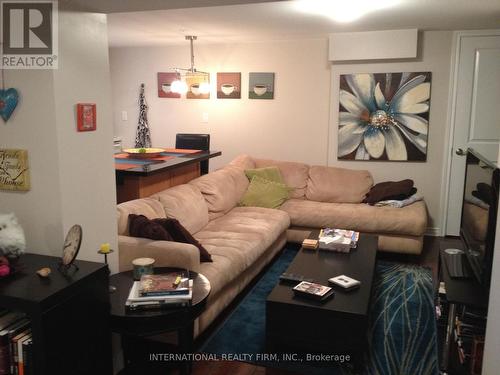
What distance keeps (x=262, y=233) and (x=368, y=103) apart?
2225 millimetres

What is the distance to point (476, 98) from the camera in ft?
15.2

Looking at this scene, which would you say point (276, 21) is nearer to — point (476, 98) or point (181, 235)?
point (476, 98)

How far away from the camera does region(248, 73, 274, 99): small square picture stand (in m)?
5.38

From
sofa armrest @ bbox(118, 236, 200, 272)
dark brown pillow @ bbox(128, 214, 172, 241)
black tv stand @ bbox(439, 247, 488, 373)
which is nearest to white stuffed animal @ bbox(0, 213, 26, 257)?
sofa armrest @ bbox(118, 236, 200, 272)

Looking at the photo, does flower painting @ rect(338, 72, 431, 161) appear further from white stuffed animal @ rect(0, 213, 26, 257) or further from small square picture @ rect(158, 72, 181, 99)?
white stuffed animal @ rect(0, 213, 26, 257)

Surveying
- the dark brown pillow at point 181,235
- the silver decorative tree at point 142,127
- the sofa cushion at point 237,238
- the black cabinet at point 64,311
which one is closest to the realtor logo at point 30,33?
the black cabinet at point 64,311

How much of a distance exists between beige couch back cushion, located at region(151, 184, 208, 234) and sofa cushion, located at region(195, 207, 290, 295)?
9 centimetres

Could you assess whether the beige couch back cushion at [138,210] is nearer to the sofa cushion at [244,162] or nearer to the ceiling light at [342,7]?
the sofa cushion at [244,162]

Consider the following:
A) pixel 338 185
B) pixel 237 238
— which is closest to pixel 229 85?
pixel 338 185

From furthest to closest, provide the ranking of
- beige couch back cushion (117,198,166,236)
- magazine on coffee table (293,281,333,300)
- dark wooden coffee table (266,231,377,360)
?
1. beige couch back cushion (117,198,166,236)
2. magazine on coffee table (293,281,333,300)
3. dark wooden coffee table (266,231,377,360)

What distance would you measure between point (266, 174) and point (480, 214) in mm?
2592

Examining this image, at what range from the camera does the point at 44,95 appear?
1.85 m

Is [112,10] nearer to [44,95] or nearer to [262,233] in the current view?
[44,95]

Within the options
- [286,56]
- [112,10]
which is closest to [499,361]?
[112,10]
